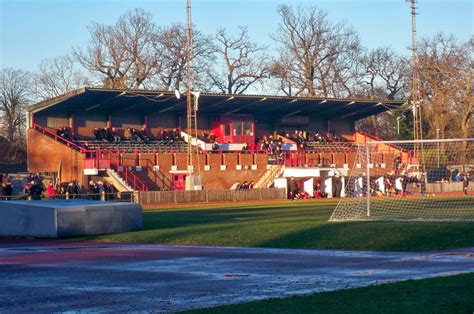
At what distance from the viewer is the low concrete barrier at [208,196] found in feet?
178

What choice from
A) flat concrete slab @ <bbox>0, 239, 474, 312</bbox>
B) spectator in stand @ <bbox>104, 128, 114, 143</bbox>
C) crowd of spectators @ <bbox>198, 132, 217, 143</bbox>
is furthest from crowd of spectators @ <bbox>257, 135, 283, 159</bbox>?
flat concrete slab @ <bbox>0, 239, 474, 312</bbox>

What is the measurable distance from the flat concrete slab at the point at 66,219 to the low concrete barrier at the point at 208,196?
2274 cm

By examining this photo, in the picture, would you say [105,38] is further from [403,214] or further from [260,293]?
[260,293]

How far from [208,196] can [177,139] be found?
1573 cm

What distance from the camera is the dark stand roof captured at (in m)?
64.4

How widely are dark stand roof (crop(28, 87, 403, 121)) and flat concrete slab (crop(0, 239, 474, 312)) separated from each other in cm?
4243

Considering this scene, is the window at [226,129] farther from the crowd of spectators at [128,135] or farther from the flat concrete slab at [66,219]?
the flat concrete slab at [66,219]

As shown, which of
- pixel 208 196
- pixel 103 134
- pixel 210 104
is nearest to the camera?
pixel 208 196

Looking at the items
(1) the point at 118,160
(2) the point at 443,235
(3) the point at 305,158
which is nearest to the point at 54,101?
(1) the point at 118,160

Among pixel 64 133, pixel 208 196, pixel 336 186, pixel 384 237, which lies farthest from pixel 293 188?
pixel 384 237

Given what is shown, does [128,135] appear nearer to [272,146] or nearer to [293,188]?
[272,146]

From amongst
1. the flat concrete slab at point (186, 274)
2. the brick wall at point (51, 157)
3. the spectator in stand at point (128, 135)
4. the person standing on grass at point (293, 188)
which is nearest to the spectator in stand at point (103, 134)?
the spectator in stand at point (128, 135)

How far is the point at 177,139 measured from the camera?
71625mm

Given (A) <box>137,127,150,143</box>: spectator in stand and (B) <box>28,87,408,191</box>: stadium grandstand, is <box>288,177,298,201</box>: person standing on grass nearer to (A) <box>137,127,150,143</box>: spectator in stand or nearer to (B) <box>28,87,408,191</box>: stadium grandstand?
(B) <box>28,87,408,191</box>: stadium grandstand
